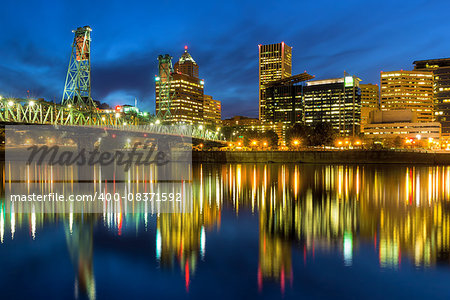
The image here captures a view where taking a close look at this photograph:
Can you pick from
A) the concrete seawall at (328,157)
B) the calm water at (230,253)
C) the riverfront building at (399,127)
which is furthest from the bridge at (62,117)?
the riverfront building at (399,127)

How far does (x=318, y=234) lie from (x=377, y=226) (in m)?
3.86

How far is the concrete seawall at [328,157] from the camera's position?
3179 inches

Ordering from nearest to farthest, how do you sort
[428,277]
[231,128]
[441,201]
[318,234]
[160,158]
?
[428,277]
[318,234]
[441,201]
[160,158]
[231,128]

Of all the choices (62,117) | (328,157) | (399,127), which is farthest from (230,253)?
(399,127)

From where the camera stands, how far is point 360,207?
24.9 m

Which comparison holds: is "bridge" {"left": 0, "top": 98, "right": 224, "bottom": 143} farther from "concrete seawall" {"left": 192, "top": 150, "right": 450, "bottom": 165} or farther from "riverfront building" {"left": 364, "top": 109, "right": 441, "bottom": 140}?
"riverfront building" {"left": 364, "top": 109, "right": 441, "bottom": 140}

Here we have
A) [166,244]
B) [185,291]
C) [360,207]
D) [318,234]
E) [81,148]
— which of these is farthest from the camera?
[81,148]

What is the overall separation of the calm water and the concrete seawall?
60.5 m

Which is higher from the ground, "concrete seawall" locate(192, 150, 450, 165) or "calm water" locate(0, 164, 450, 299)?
"concrete seawall" locate(192, 150, 450, 165)

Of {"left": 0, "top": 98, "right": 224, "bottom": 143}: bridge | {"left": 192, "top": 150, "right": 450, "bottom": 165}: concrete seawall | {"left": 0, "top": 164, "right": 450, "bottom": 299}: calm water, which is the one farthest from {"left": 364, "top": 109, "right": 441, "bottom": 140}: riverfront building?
{"left": 0, "top": 164, "right": 450, "bottom": 299}: calm water

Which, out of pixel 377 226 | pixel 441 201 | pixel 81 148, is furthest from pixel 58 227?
pixel 81 148

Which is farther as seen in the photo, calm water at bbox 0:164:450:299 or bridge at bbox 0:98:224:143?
bridge at bbox 0:98:224:143

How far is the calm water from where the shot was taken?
11305 millimetres

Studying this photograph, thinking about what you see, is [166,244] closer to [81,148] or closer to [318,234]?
[318,234]
